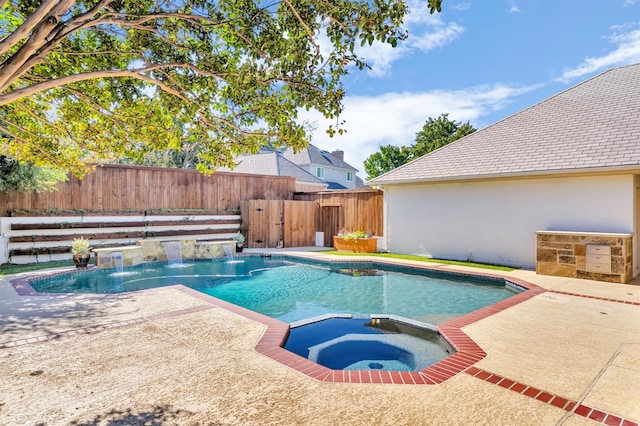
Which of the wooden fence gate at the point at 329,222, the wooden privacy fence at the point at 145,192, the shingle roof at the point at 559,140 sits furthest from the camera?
the wooden fence gate at the point at 329,222

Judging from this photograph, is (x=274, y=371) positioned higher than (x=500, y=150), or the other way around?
(x=500, y=150)

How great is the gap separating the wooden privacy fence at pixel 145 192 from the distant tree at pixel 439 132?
18591 mm

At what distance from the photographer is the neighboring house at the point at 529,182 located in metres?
8.30

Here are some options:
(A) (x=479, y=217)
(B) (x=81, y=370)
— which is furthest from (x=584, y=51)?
(B) (x=81, y=370)

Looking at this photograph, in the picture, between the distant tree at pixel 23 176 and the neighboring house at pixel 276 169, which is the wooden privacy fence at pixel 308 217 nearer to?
the distant tree at pixel 23 176

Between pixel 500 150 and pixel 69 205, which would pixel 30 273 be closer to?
pixel 69 205

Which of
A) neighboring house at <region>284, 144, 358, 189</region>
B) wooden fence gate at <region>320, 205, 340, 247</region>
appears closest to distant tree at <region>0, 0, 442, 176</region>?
wooden fence gate at <region>320, 205, 340, 247</region>

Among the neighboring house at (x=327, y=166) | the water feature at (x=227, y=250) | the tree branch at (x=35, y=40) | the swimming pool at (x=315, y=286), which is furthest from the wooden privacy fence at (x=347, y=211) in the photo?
the neighboring house at (x=327, y=166)

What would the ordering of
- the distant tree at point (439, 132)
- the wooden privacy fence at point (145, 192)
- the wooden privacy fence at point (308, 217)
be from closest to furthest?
1. the wooden privacy fence at point (145, 192)
2. the wooden privacy fence at point (308, 217)
3. the distant tree at point (439, 132)

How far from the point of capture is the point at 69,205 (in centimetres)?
1109

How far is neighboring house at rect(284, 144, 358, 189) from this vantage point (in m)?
29.4

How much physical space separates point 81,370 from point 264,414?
2.01 m

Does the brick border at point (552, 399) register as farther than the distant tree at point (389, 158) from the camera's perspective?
No

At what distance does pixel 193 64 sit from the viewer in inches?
208
